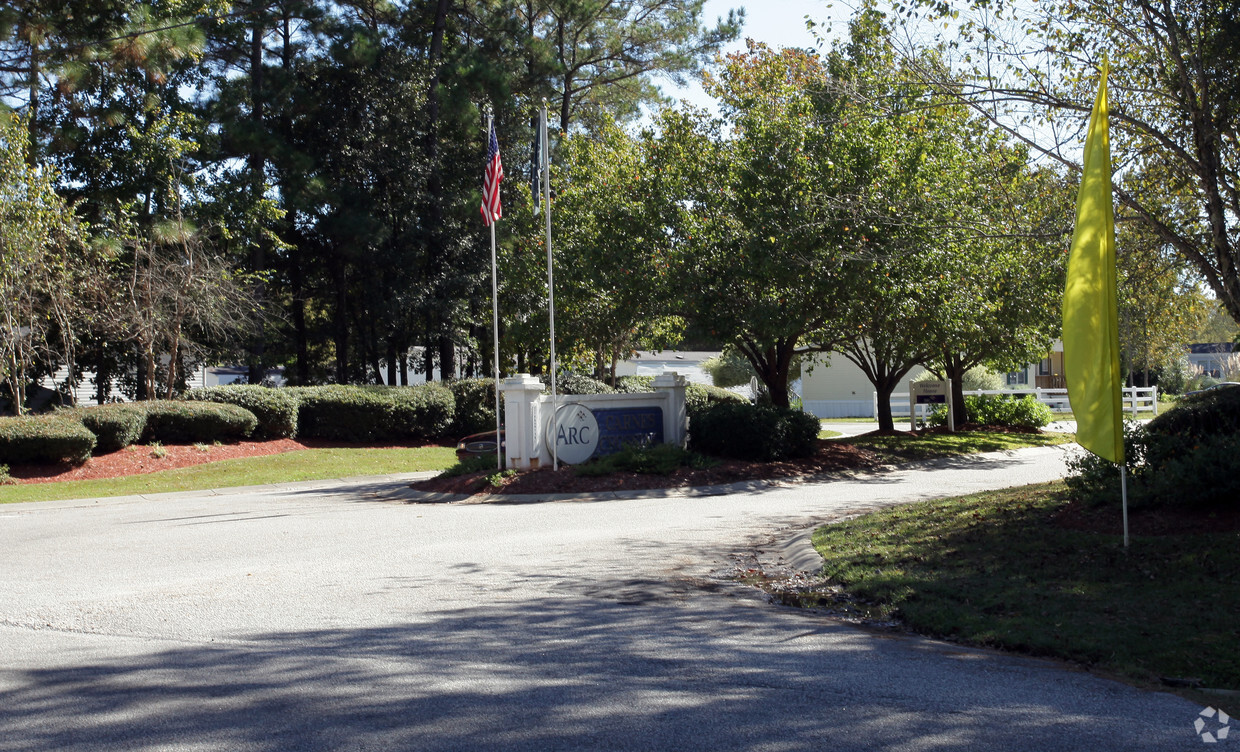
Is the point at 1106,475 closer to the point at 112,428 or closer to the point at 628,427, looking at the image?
the point at 628,427

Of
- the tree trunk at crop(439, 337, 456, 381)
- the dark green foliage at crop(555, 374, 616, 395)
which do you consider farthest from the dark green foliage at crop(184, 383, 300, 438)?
the tree trunk at crop(439, 337, 456, 381)

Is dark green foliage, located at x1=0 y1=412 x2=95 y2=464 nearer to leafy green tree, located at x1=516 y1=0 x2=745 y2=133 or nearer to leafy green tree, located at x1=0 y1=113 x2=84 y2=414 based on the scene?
leafy green tree, located at x1=0 y1=113 x2=84 y2=414

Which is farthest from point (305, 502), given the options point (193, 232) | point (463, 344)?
point (463, 344)

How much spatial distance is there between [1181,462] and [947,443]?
14.6 m

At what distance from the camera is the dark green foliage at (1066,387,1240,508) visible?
8.73 m

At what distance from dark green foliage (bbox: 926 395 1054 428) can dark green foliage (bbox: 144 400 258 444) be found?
65.1 feet

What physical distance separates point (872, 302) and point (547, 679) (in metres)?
14.7

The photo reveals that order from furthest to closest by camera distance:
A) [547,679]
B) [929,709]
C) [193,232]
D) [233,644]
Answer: [193,232], [233,644], [547,679], [929,709]

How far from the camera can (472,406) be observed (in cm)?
2931

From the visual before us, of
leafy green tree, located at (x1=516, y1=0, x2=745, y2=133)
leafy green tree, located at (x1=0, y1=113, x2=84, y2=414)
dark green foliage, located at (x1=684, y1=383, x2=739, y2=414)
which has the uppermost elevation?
leafy green tree, located at (x1=516, y1=0, x2=745, y2=133)

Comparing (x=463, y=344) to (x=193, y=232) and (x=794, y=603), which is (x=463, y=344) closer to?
(x=193, y=232)

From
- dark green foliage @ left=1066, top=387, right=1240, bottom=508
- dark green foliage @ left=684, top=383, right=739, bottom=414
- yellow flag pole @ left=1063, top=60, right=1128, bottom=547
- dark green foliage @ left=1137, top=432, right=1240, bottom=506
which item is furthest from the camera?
dark green foliage @ left=684, top=383, right=739, bottom=414

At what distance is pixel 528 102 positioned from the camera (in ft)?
119
